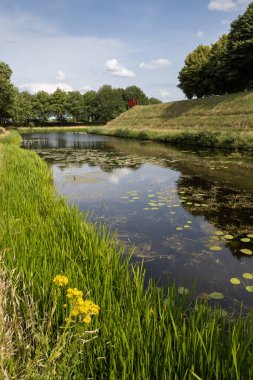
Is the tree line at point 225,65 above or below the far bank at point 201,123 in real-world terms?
above

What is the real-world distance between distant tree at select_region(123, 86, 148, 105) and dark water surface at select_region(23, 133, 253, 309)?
304ft

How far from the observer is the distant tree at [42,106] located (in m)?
95.4

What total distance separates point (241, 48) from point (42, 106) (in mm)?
70389

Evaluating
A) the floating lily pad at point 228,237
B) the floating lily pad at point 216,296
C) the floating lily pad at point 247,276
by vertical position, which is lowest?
the floating lily pad at point 216,296

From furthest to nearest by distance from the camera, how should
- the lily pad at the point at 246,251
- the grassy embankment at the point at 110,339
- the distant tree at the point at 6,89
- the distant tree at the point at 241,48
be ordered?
1. the distant tree at the point at 241,48
2. the distant tree at the point at 6,89
3. the lily pad at the point at 246,251
4. the grassy embankment at the point at 110,339

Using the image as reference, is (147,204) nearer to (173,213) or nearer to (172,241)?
(173,213)

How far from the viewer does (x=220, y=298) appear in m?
4.63

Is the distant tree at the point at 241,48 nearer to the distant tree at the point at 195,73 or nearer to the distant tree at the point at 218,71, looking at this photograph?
the distant tree at the point at 218,71

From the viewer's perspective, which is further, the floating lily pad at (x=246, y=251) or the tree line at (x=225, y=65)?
the tree line at (x=225, y=65)

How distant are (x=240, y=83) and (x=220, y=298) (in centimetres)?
4680

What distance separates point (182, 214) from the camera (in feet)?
28.8

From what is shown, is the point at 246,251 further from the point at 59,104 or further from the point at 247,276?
the point at 59,104

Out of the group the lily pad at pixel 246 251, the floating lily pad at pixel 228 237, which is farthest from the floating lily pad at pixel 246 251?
the floating lily pad at pixel 228 237

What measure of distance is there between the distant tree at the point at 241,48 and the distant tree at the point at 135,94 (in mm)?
65131
